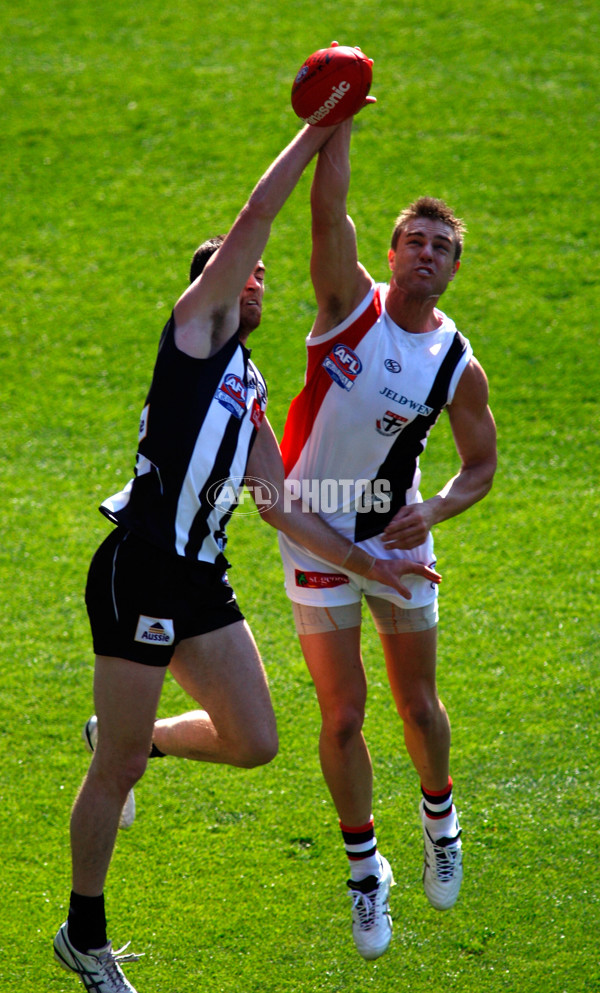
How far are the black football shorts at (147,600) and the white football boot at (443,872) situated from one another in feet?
5.01

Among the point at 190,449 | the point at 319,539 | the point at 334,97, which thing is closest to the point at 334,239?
the point at 334,97

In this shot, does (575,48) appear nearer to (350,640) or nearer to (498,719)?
(498,719)

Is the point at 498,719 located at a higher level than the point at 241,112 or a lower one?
lower

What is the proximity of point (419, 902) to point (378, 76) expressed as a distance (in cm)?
884

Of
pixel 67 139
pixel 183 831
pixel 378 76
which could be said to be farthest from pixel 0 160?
pixel 183 831

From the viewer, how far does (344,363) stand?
4.07 meters

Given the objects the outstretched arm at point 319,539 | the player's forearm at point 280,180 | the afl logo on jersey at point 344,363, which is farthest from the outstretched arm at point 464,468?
the player's forearm at point 280,180

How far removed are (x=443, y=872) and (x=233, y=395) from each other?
7.50 feet

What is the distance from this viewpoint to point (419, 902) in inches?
185

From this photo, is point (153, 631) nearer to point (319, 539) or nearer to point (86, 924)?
point (319, 539)

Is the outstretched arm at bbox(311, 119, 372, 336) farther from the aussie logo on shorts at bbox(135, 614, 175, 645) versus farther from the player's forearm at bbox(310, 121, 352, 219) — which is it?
the aussie logo on shorts at bbox(135, 614, 175, 645)

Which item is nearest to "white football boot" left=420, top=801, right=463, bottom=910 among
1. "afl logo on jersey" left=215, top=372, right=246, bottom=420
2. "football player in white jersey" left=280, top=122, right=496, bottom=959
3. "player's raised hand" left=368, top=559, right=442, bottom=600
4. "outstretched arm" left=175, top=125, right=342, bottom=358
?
"football player in white jersey" left=280, top=122, right=496, bottom=959

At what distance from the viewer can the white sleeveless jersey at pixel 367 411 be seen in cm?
407

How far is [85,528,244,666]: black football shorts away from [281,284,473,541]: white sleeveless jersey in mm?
689
